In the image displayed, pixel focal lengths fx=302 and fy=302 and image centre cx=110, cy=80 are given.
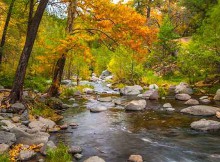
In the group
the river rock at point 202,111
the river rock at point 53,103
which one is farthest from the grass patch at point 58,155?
the river rock at point 202,111

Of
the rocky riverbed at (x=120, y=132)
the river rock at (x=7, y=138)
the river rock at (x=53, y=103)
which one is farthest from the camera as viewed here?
the river rock at (x=53, y=103)

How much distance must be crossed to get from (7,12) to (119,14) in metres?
7.25

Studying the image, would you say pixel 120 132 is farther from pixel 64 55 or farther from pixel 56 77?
pixel 56 77

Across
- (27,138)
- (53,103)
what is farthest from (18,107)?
(53,103)

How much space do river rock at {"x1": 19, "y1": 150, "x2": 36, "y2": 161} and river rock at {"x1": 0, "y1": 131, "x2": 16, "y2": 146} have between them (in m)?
0.68

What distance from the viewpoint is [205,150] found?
405 inches

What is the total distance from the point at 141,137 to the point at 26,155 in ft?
15.6

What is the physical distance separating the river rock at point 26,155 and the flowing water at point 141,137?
63.2 inches

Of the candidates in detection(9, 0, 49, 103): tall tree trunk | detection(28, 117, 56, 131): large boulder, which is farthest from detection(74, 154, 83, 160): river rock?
detection(9, 0, 49, 103): tall tree trunk

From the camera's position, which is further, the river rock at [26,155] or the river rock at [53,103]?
the river rock at [53,103]

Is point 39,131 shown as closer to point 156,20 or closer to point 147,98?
point 147,98

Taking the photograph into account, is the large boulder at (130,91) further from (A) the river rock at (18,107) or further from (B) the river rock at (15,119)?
(B) the river rock at (15,119)

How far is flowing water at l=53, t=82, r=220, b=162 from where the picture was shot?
977 cm

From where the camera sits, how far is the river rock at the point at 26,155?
345 inches
